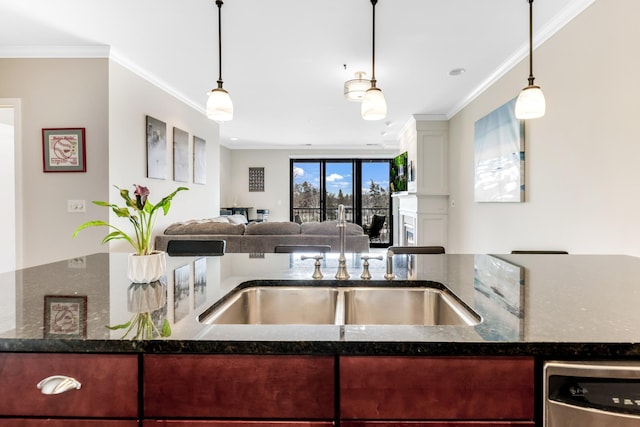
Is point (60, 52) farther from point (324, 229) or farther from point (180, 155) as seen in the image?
point (324, 229)

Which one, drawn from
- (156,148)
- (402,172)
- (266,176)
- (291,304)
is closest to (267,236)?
(156,148)

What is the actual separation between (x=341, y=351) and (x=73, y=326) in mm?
627

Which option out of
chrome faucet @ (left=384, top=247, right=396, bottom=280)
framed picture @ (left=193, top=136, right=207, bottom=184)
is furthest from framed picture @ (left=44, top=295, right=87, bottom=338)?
framed picture @ (left=193, top=136, right=207, bottom=184)

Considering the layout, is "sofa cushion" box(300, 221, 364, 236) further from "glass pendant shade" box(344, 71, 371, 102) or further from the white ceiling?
the white ceiling

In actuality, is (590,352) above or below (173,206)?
below

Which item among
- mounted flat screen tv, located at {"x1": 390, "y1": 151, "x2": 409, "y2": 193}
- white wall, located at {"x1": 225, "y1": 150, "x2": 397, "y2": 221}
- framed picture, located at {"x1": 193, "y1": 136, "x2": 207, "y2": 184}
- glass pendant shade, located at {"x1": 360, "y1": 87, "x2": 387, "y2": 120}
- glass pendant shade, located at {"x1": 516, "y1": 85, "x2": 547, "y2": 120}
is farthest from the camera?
white wall, located at {"x1": 225, "y1": 150, "x2": 397, "y2": 221}

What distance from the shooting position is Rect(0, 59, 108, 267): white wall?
308 centimetres

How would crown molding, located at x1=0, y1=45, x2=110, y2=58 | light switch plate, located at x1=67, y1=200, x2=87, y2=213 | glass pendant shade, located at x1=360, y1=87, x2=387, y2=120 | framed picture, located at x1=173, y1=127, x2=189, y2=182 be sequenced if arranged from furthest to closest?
1. framed picture, located at x1=173, y1=127, x2=189, y2=182
2. light switch plate, located at x1=67, y1=200, x2=87, y2=213
3. crown molding, located at x1=0, y1=45, x2=110, y2=58
4. glass pendant shade, located at x1=360, y1=87, x2=387, y2=120

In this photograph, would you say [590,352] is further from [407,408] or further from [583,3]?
[583,3]

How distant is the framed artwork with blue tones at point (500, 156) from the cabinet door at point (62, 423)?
324cm

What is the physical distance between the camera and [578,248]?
2.35 metres

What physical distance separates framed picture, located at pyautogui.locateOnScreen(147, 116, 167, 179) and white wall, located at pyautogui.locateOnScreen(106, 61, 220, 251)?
0.06 m

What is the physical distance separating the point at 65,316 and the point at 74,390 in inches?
8.0

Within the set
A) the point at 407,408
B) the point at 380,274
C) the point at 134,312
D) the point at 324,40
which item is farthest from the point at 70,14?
the point at 407,408
